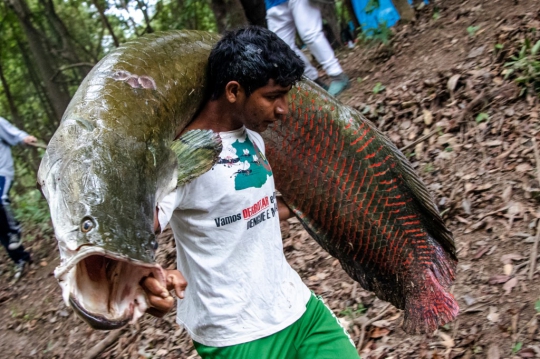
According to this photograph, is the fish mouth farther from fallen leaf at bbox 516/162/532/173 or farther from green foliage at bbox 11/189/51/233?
green foliage at bbox 11/189/51/233

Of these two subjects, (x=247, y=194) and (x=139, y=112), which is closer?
(x=139, y=112)

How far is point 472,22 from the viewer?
6.11 meters

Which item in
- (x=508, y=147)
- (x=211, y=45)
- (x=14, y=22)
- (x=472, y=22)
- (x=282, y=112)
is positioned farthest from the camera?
(x=14, y=22)

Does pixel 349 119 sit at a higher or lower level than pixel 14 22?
lower

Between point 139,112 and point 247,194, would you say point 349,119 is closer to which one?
point 247,194

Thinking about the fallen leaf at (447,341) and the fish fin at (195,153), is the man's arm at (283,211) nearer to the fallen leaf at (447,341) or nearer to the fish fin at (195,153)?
the fish fin at (195,153)

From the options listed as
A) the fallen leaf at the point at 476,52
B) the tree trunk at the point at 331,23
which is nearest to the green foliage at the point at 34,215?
the tree trunk at the point at 331,23


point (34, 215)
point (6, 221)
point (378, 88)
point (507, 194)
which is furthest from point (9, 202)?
point (507, 194)

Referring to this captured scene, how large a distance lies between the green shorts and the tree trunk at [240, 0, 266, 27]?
19.6ft

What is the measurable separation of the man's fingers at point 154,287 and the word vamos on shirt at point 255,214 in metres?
0.61

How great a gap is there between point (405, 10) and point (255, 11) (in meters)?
1.98

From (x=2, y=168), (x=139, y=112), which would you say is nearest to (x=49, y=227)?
(x=2, y=168)

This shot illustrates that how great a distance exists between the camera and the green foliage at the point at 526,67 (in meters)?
4.61

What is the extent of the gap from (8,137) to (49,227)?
83.7 inches
